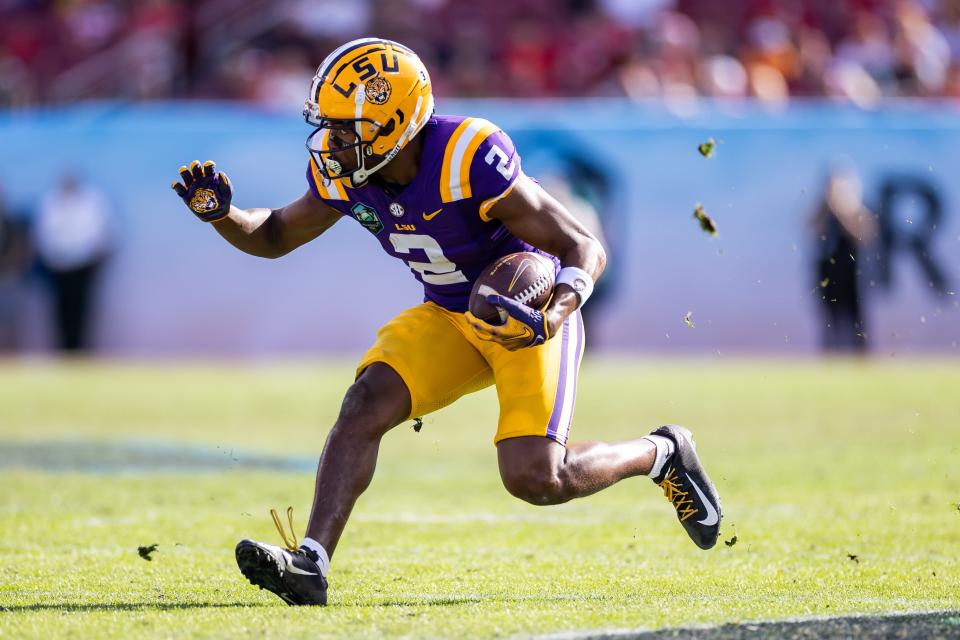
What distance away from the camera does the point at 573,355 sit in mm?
4996

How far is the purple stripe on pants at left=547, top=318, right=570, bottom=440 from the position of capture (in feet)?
15.7

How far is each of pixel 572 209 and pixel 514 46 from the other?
109 inches

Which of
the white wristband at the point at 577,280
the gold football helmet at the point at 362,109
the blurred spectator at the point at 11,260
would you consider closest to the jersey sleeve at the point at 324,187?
the gold football helmet at the point at 362,109

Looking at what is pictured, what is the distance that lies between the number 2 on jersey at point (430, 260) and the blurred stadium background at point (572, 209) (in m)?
1.89

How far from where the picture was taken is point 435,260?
501 cm

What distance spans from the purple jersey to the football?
0.62 ft

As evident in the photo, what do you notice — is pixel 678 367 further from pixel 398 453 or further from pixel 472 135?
pixel 472 135

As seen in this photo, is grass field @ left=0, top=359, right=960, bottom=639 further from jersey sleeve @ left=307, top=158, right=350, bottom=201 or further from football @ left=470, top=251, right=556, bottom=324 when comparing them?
jersey sleeve @ left=307, top=158, right=350, bottom=201

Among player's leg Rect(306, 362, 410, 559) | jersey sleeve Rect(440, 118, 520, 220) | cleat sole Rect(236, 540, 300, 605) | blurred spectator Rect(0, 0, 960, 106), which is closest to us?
cleat sole Rect(236, 540, 300, 605)

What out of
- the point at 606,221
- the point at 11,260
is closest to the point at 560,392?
the point at 606,221

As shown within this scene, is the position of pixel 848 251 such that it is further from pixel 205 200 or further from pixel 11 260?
pixel 205 200

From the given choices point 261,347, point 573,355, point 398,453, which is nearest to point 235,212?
point 573,355

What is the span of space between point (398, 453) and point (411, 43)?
7.11 m

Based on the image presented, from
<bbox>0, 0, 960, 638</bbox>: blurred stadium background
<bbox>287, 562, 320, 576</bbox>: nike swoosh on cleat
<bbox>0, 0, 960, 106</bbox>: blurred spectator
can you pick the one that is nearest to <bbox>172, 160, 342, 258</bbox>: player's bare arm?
<bbox>287, 562, 320, 576</bbox>: nike swoosh on cleat
